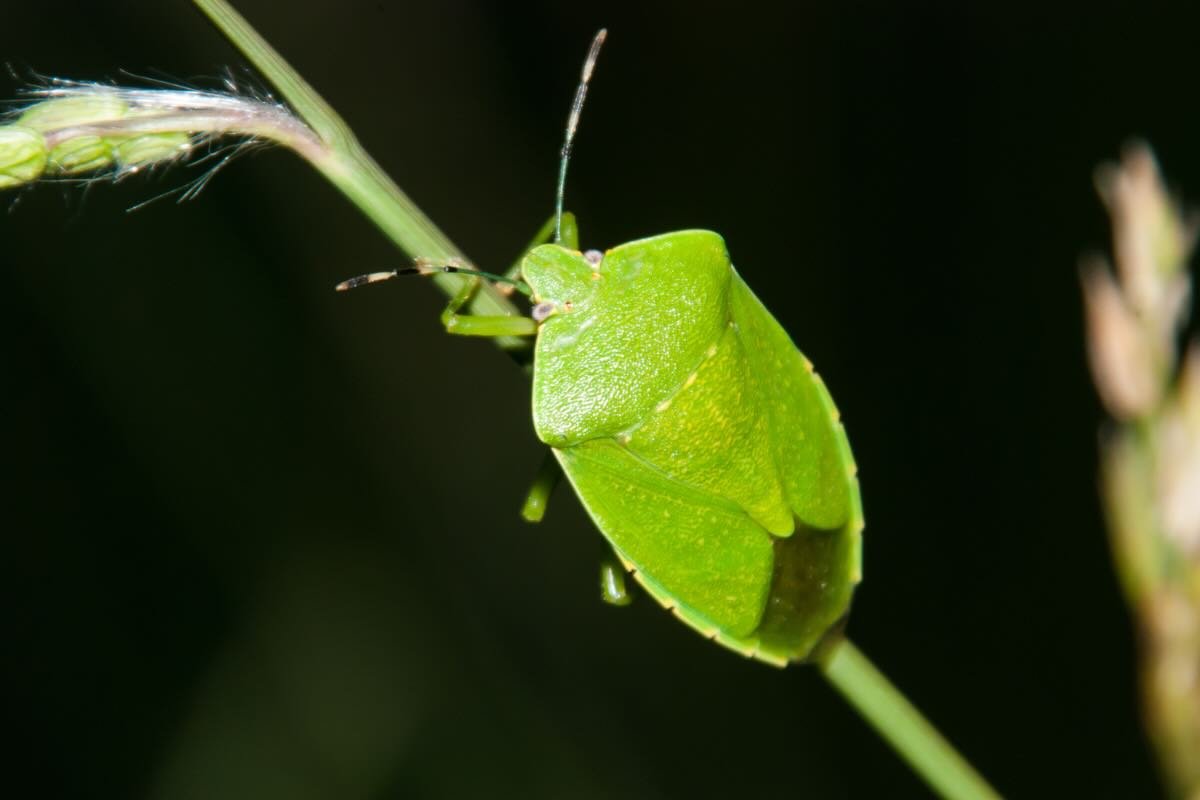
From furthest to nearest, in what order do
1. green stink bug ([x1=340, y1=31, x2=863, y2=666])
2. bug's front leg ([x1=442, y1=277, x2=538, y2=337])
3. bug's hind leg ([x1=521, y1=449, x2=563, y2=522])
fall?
bug's hind leg ([x1=521, y1=449, x2=563, y2=522]) < green stink bug ([x1=340, y1=31, x2=863, y2=666]) < bug's front leg ([x1=442, y1=277, x2=538, y2=337])

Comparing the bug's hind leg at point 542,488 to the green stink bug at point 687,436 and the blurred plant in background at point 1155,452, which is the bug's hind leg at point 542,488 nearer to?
the green stink bug at point 687,436

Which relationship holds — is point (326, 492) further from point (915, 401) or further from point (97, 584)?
point (915, 401)

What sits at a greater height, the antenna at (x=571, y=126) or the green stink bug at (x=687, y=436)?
the antenna at (x=571, y=126)

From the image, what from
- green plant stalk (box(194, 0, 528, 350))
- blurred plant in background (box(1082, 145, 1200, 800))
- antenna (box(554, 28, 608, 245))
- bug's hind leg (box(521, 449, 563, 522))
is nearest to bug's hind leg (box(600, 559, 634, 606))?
bug's hind leg (box(521, 449, 563, 522))

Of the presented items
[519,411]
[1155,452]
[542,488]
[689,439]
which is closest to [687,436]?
[689,439]

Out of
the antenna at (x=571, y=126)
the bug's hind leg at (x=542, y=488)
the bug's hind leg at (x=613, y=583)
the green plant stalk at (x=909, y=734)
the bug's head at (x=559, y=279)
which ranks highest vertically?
the antenna at (x=571, y=126)

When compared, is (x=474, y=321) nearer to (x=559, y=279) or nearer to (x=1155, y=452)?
(x=559, y=279)

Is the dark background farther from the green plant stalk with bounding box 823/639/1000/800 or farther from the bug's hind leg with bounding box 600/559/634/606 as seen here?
the green plant stalk with bounding box 823/639/1000/800

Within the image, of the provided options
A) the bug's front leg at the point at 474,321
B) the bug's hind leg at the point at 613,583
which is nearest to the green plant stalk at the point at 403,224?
the bug's front leg at the point at 474,321
